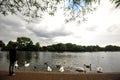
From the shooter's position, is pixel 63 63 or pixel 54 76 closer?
pixel 54 76

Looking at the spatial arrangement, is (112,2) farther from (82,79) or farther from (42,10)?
(82,79)

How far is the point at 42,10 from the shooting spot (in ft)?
41.3

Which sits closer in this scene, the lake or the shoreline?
the shoreline

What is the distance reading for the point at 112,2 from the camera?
13414mm

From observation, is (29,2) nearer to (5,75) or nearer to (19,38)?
(5,75)

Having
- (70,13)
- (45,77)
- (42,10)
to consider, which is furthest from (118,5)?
(45,77)

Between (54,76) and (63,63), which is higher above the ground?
(54,76)

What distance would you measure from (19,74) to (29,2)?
5753 mm

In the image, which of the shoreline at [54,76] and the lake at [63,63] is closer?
the shoreline at [54,76]

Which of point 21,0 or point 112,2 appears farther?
point 112,2

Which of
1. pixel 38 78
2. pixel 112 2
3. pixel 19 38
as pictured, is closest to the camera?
pixel 112 2

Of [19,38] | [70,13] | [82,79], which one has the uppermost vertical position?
[19,38]

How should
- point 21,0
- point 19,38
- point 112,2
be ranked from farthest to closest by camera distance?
1. point 19,38
2. point 112,2
3. point 21,0

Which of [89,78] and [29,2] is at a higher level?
[29,2]
